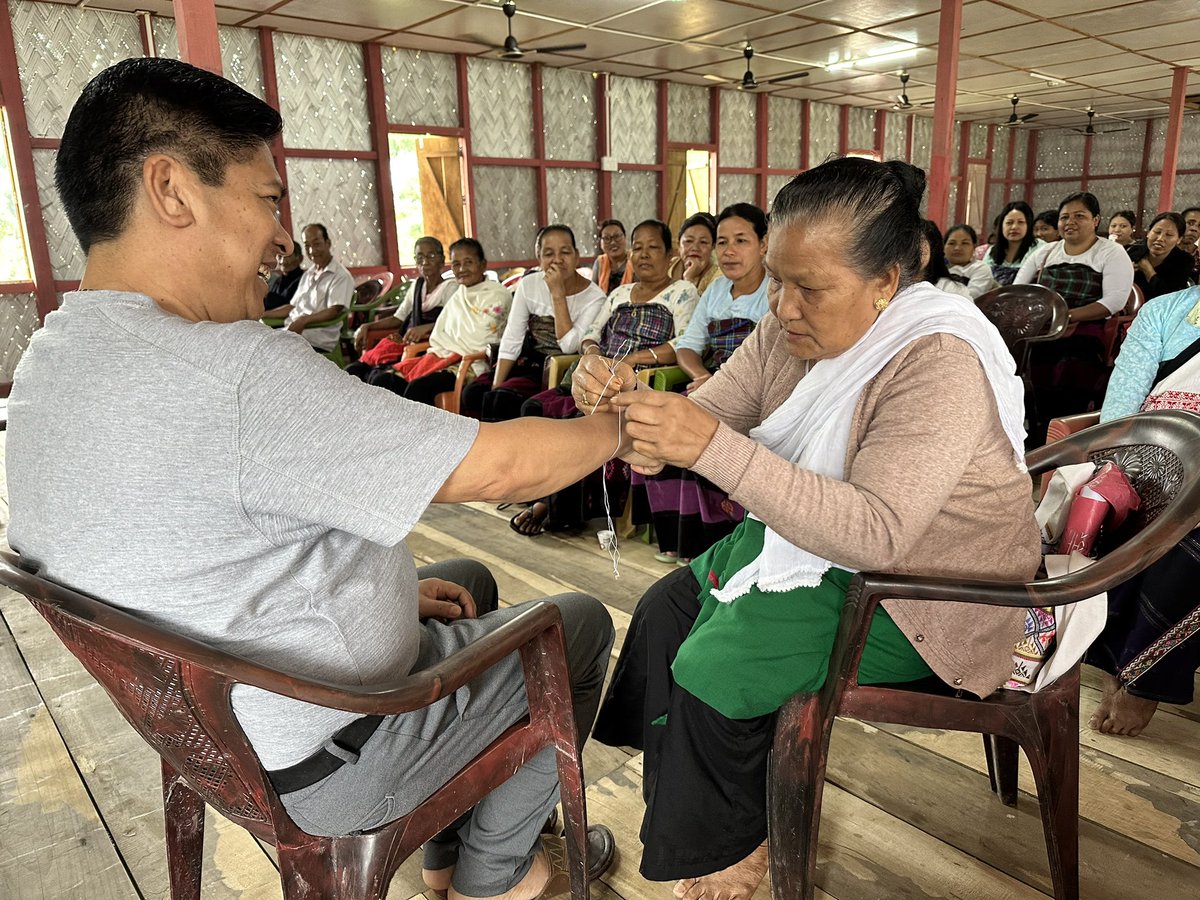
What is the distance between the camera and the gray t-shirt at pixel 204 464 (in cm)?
87

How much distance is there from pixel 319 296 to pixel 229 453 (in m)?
5.39

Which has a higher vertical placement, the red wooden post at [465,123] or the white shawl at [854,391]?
the red wooden post at [465,123]

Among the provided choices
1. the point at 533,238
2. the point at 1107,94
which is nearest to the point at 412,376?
the point at 533,238

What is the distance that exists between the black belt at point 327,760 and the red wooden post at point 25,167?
624 centimetres

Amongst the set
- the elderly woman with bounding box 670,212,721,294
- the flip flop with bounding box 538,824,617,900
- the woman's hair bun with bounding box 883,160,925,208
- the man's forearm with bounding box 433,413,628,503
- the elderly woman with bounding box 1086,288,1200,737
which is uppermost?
the woman's hair bun with bounding box 883,160,925,208

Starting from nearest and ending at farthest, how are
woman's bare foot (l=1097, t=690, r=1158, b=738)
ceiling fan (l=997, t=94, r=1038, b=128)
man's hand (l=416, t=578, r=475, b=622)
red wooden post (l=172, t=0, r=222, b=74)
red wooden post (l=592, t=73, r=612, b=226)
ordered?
man's hand (l=416, t=578, r=475, b=622) < woman's bare foot (l=1097, t=690, r=1158, b=738) < red wooden post (l=172, t=0, r=222, b=74) < red wooden post (l=592, t=73, r=612, b=226) < ceiling fan (l=997, t=94, r=1038, b=128)

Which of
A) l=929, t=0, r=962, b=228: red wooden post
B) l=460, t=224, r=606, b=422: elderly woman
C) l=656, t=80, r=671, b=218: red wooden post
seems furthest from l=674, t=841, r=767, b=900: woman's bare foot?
l=656, t=80, r=671, b=218: red wooden post

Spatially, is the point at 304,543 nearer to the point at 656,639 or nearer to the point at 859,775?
the point at 656,639

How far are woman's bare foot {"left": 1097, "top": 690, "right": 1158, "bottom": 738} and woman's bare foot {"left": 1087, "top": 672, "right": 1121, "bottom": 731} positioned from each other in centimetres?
1

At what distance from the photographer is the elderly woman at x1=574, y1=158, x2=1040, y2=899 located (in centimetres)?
122

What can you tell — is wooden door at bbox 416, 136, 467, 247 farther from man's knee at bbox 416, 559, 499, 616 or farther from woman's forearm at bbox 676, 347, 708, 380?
man's knee at bbox 416, 559, 499, 616

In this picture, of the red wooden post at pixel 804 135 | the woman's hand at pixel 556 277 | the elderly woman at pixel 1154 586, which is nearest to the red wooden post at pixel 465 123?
the woman's hand at pixel 556 277

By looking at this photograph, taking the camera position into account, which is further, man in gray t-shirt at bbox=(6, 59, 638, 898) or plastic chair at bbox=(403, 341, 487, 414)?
plastic chair at bbox=(403, 341, 487, 414)

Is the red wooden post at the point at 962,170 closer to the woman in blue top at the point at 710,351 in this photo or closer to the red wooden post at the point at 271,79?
the red wooden post at the point at 271,79
